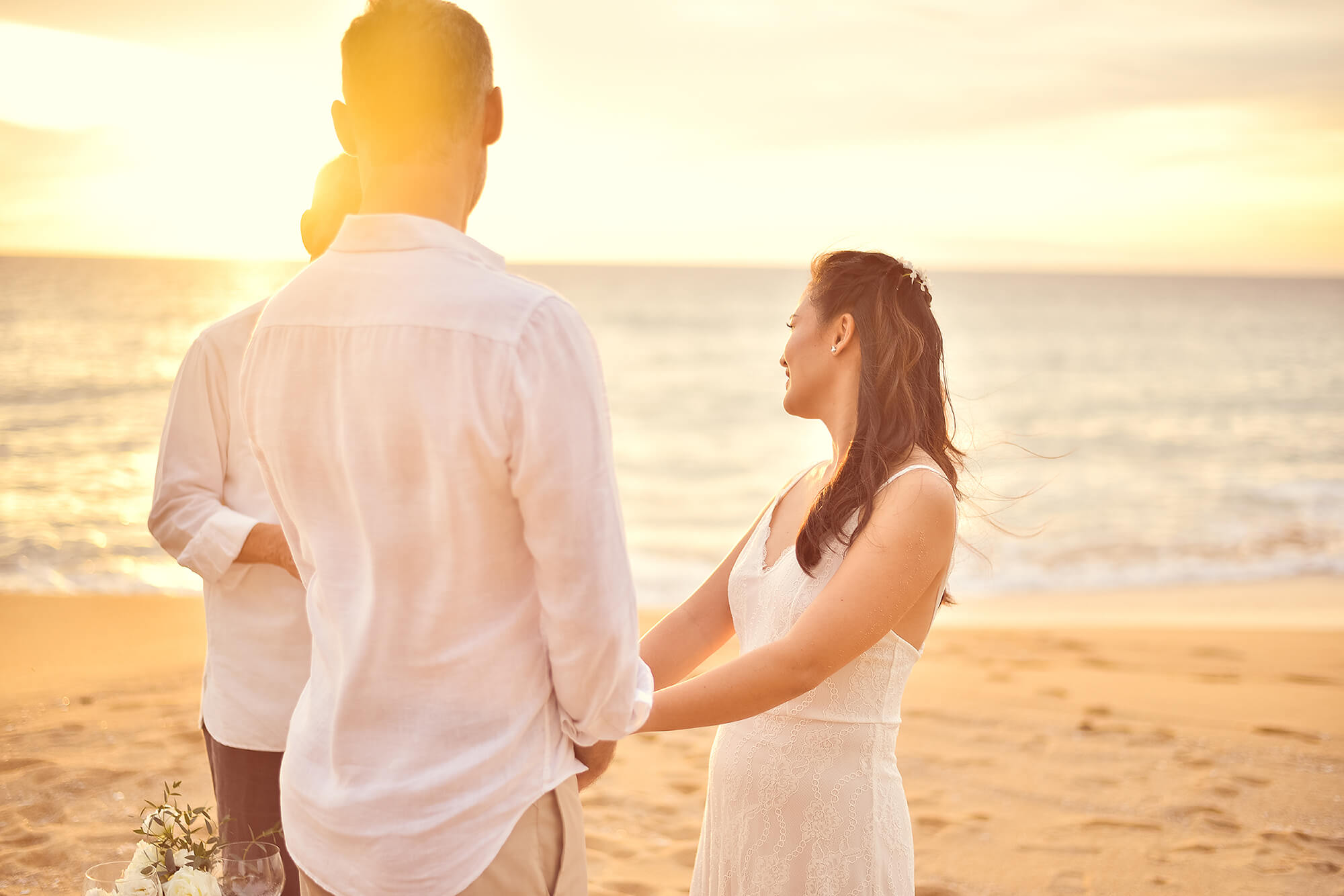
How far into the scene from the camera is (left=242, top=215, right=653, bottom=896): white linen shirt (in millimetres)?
1331

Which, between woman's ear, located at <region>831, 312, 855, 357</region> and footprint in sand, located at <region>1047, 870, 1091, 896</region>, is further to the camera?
footprint in sand, located at <region>1047, 870, 1091, 896</region>

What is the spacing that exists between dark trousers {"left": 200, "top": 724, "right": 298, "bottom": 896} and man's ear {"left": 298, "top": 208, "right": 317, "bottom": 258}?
4.34 ft

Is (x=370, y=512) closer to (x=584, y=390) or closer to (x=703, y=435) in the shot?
(x=584, y=390)

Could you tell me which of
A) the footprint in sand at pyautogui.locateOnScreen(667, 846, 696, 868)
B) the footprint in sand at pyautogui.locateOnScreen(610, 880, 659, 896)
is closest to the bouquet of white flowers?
the footprint in sand at pyautogui.locateOnScreen(610, 880, 659, 896)

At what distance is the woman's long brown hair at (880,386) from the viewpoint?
2.23 meters

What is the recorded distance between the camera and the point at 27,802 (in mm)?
4961

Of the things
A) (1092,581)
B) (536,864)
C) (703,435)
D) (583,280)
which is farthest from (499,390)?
(583,280)

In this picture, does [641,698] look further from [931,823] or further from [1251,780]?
[1251,780]

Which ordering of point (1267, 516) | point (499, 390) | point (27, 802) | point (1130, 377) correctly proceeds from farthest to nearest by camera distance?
1. point (1130, 377)
2. point (1267, 516)
3. point (27, 802)
4. point (499, 390)

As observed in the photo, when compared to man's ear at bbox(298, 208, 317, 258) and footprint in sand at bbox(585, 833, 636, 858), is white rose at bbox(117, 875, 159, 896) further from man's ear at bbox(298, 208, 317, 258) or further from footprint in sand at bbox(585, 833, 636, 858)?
footprint in sand at bbox(585, 833, 636, 858)

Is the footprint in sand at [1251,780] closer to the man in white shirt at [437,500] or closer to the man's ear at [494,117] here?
the man in white shirt at [437,500]

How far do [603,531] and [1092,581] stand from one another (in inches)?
465

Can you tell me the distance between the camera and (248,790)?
8.61ft

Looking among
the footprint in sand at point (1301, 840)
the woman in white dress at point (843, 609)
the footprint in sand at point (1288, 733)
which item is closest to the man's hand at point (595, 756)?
the woman in white dress at point (843, 609)
